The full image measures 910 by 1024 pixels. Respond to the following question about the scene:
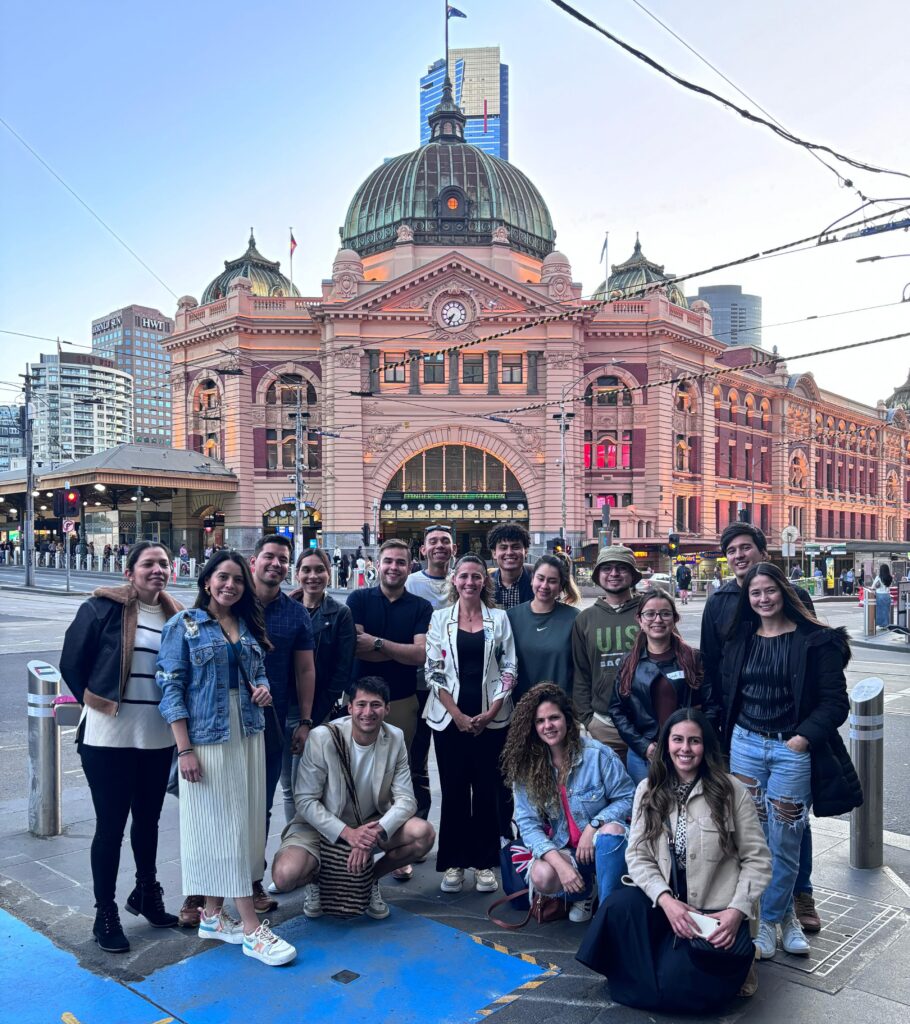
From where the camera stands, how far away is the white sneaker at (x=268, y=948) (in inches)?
182

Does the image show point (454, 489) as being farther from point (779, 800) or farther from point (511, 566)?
point (779, 800)

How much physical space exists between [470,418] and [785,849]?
43.5 meters

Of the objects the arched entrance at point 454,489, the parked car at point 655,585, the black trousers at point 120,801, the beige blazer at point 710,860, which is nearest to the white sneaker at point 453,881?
the beige blazer at point 710,860

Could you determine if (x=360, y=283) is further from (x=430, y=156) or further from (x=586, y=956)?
(x=586, y=956)

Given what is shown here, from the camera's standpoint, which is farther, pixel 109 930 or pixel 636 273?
pixel 636 273

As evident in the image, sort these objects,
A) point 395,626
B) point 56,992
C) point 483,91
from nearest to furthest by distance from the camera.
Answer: point 56,992 → point 395,626 → point 483,91

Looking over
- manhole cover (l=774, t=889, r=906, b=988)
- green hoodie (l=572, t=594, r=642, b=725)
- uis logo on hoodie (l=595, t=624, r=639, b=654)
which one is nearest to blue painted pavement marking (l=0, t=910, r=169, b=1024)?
green hoodie (l=572, t=594, r=642, b=725)

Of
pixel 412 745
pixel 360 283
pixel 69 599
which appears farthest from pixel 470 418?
→ pixel 412 745

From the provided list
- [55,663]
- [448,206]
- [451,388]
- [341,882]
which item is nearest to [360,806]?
[341,882]

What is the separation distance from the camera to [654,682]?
5.30 m

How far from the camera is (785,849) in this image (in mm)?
4840

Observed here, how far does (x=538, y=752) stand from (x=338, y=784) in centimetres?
123

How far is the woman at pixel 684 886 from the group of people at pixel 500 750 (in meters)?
0.01

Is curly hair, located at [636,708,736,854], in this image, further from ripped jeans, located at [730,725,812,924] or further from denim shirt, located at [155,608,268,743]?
denim shirt, located at [155,608,268,743]
